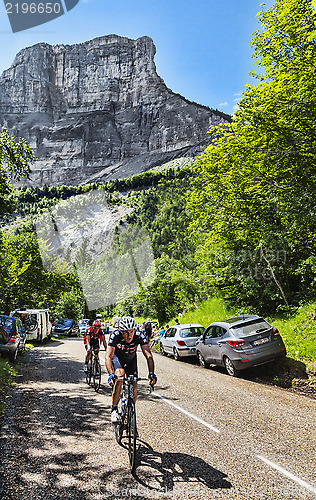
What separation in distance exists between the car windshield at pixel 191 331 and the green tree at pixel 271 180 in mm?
2422

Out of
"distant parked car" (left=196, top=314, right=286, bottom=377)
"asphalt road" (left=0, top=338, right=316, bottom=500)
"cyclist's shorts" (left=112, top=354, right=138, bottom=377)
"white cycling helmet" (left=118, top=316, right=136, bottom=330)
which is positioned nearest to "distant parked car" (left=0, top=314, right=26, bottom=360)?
"asphalt road" (left=0, top=338, right=316, bottom=500)

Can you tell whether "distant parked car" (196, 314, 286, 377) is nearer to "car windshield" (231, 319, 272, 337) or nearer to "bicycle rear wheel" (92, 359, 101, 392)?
"car windshield" (231, 319, 272, 337)

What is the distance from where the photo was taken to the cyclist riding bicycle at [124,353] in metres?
4.66

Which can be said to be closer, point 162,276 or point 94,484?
point 94,484

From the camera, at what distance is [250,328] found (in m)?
9.98

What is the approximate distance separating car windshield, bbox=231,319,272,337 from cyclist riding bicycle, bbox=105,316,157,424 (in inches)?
219

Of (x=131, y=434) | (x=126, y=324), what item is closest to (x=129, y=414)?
(x=131, y=434)

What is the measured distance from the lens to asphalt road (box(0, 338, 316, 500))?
366cm

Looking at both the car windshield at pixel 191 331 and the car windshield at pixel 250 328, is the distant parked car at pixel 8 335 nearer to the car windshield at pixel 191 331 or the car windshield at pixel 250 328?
the car windshield at pixel 191 331

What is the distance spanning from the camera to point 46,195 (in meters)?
167

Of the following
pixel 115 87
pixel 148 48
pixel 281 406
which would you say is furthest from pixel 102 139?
pixel 281 406

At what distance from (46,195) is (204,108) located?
89.8m

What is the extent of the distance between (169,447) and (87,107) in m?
190

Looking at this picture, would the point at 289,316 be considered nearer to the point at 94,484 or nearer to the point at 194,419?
the point at 194,419
